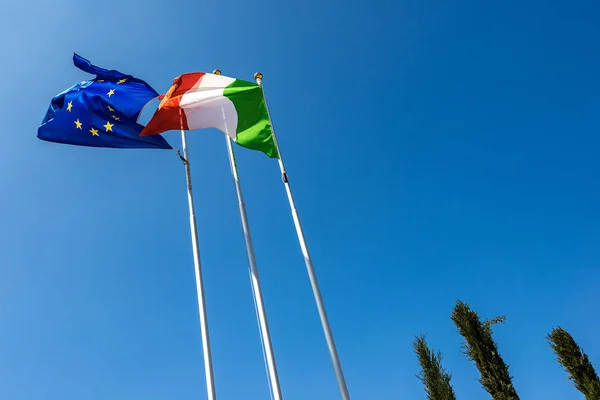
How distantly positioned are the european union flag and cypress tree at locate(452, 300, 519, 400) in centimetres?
1368

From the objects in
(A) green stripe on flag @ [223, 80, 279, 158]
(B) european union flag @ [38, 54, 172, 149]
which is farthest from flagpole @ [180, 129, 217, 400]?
(A) green stripe on flag @ [223, 80, 279, 158]

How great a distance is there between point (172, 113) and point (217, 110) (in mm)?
1220

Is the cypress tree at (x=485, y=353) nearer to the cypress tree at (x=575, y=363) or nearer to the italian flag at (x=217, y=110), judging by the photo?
the cypress tree at (x=575, y=363)

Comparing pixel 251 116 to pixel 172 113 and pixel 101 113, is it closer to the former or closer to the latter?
pixel 172 113

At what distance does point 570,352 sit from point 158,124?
17.3 metres

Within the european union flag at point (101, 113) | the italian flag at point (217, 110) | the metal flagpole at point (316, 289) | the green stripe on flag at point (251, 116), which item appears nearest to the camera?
the metal flagpole at point (316, 289)

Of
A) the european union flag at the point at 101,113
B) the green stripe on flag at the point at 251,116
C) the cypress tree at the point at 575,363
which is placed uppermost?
the european union flag at the point at 101,113

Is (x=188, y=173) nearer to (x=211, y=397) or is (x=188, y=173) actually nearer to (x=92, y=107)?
(x=92, y=107)

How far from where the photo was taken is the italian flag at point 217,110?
11.3 meters

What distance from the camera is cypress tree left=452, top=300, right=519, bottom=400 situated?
53.2 feet

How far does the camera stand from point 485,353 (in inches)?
671

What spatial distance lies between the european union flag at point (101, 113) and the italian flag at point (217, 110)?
0.70 m

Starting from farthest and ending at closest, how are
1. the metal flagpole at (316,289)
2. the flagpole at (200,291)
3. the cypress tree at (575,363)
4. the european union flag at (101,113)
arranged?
the cypress tree at (575,363), the european union flag at (101,113), the flagpole at (200,291), the metal flagpole at (316,289)

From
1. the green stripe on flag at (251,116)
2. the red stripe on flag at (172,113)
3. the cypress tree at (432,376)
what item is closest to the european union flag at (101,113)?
the red stripe on flag at (172,113)
